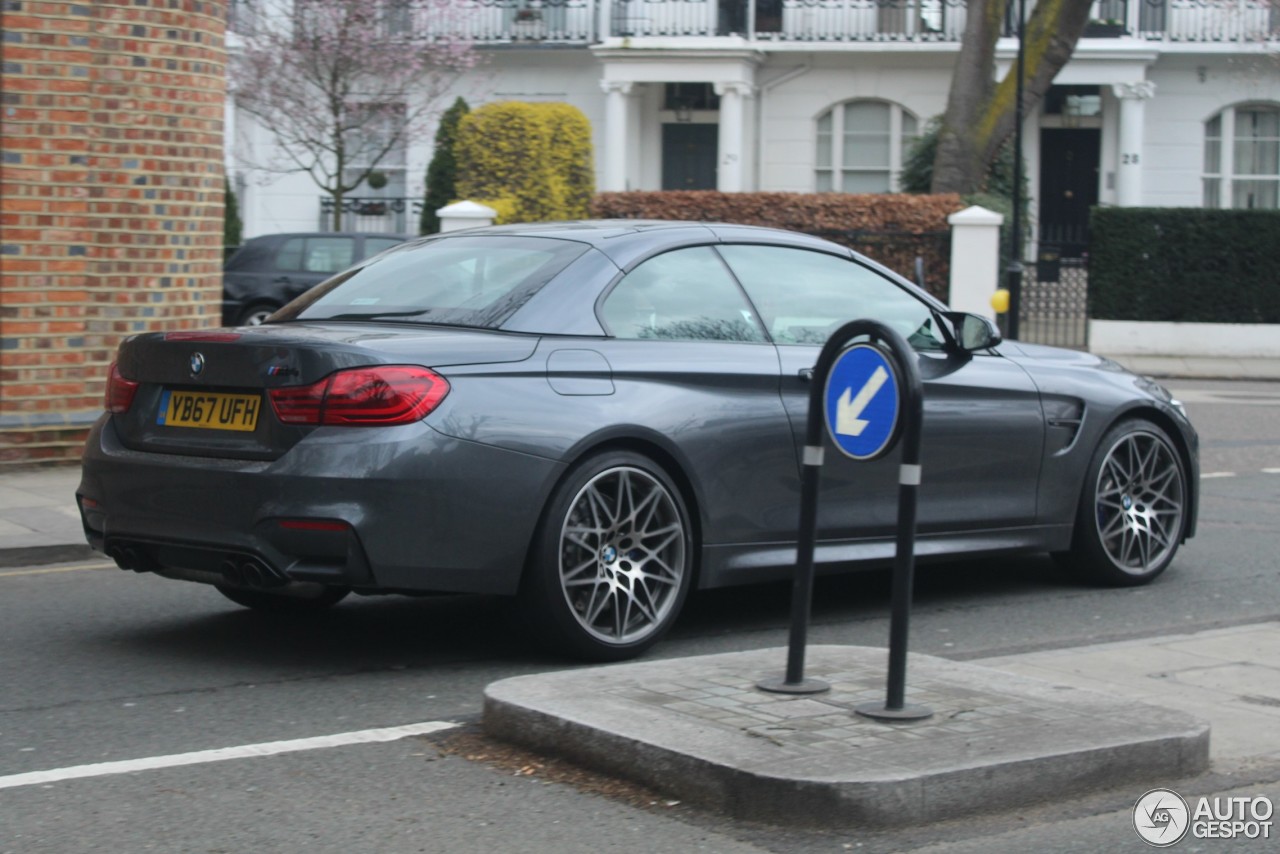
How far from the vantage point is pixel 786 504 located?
22.1 ft

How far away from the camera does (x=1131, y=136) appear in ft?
113

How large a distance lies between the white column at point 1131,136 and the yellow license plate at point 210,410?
101 ft

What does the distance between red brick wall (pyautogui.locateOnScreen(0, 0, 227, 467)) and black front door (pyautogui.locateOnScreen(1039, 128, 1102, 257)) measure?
26908mm

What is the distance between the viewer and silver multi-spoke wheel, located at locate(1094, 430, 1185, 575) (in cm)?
795

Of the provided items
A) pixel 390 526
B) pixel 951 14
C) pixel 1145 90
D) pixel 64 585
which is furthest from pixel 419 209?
pixel 390 526

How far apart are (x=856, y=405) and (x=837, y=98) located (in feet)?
103

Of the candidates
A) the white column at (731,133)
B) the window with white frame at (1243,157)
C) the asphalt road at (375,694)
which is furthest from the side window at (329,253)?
the window with white frame at (1243,157)

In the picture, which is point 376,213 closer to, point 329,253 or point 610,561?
point 329,253

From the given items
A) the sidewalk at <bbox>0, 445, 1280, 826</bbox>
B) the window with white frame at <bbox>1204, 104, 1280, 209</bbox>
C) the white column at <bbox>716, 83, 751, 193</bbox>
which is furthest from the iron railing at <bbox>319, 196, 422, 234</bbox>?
the sidewalk at <bbox>0, 445, 1280, 826</bbox>

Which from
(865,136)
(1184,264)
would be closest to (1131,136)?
(865,136)

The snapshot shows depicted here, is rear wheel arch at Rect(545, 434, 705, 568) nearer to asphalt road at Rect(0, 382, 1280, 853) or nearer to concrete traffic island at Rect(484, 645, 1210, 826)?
asphalt road at Rect(0, 382, 1280, 853)

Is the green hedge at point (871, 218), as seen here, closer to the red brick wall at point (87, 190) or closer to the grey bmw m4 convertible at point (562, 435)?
the red brick wall at point (87, 190)

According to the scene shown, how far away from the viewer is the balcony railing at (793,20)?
3484 cm

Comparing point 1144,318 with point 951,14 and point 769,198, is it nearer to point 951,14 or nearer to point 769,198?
point 769,198
